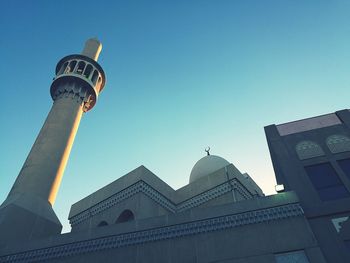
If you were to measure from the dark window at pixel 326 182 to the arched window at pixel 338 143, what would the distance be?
829mm

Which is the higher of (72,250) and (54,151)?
(54,151)

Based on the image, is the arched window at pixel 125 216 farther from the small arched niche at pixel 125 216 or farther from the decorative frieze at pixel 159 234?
the decorative frieze at pixel 159 234

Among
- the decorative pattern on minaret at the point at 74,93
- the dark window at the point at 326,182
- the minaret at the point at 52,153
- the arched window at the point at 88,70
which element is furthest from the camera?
the arched window at the point at 88,70

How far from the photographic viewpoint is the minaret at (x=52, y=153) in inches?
521

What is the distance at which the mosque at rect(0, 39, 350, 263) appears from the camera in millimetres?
9094

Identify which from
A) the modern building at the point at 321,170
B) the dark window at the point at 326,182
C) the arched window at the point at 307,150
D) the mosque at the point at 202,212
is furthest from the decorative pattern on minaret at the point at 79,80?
the dark window at the point at 326,182

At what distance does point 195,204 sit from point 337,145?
7891 mm

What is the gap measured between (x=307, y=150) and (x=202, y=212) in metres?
5.14

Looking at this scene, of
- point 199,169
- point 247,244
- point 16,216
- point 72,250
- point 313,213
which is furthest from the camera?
point 199,169

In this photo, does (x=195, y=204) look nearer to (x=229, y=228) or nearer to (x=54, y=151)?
(x=229, y=228)

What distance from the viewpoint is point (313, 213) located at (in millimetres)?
9688

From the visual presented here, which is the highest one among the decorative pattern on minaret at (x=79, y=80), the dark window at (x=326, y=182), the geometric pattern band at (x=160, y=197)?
the decorative pattern on minaret at (x=79, y=80)

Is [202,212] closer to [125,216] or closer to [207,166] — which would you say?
[125,216]

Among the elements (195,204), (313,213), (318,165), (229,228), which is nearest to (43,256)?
(229,228)
